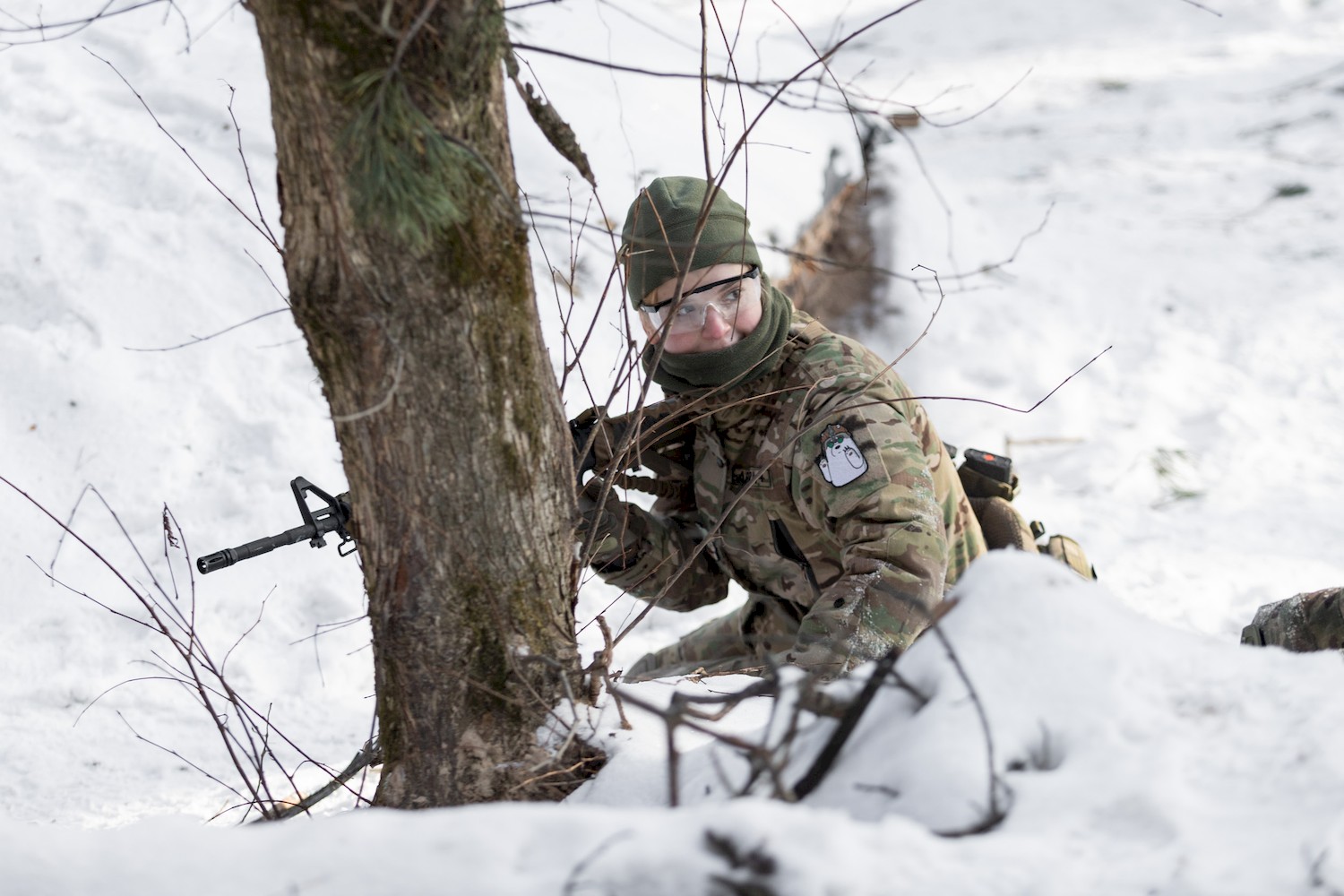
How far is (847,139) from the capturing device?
5746 millimetres

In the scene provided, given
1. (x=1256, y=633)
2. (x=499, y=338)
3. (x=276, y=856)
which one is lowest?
(x=1256, y=633)

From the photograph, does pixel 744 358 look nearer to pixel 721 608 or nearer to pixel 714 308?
pixel 714 308

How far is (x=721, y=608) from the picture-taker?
3746mm

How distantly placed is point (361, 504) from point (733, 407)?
1.11 metres

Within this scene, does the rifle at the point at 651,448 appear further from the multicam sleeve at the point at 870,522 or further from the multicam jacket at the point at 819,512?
the multicam sleeve at the point at 870,522

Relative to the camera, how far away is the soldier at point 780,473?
83.7 inches

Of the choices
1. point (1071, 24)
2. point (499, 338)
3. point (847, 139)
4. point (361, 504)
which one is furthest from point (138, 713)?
point (1071, 24)

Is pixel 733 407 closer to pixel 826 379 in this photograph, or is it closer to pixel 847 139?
pixel 826 379

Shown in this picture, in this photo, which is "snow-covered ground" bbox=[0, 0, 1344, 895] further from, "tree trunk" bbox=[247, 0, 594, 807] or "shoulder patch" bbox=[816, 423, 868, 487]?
"shoulder patch" bbox=[816, 423, 868, 487]

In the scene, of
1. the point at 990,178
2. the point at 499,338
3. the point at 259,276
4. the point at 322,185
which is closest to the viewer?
the point at 322,185

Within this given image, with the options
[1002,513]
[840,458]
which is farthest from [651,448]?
[1002,513]

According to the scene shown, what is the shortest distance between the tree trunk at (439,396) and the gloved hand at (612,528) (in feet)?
1.69

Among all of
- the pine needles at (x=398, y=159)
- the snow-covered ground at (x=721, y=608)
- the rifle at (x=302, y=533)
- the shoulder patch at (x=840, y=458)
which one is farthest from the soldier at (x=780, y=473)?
the pine needles at (x=398, y=159)

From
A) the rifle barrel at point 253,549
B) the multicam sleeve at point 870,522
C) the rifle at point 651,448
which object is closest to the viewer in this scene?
the rifle barrel at point 253,549
